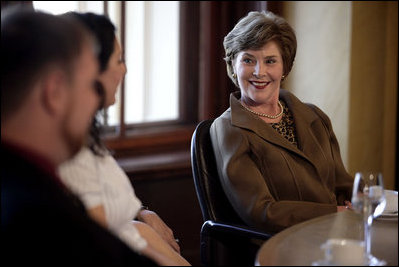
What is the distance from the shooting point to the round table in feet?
6.51

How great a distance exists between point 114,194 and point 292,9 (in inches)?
98.6

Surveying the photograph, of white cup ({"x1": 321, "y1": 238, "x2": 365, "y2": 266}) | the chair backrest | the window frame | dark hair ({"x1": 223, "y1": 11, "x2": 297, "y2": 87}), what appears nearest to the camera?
white cup ({"x1": 321, "y1": 238, "x2": 365, "y2": 266})

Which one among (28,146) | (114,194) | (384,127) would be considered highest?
(28,146)

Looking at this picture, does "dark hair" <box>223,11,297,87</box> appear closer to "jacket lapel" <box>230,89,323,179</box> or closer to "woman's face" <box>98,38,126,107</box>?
"jacket lapel" <box>230,89,323,179</box>

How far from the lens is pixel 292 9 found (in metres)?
4.27

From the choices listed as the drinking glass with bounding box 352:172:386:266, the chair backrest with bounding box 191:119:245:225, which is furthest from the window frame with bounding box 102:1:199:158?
the drinking glass with bounding box 352:172:386:266

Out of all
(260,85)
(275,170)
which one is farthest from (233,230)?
(260,85)

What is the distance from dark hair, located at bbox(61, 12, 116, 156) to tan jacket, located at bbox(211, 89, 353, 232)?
23.5 inches

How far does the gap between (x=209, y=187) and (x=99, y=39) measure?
84 centimetres

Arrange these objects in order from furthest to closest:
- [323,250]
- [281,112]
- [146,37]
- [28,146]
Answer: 1. [146,37]
2. [281,112]
3. [323,250]
4. [28,146]

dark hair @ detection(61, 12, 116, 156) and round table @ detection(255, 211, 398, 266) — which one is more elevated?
dark hair @ detection(61, 12, 116, 156)

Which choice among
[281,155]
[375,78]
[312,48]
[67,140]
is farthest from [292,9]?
[67,140]

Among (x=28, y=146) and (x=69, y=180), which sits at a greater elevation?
(x=28, y=146)

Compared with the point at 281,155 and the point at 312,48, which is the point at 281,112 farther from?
the point at 312,48
